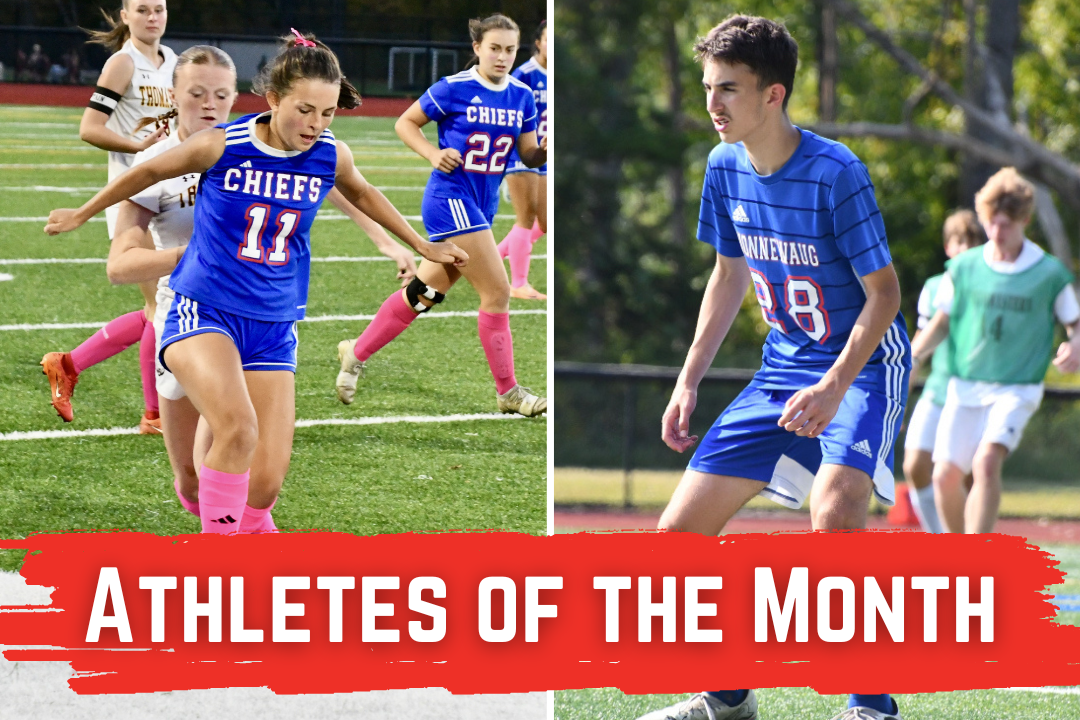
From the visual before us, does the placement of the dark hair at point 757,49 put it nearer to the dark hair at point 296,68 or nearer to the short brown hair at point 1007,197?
the dark hair at point 296,68

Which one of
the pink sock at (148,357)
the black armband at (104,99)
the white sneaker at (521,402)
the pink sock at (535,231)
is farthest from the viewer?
the pink sock at (535,231)

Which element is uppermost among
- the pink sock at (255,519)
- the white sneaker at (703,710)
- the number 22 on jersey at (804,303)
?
the number 22 on jersey at (804,303)

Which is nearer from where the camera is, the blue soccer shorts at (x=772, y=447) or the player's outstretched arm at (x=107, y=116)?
the blue soccer shorts at (x=772, y=447)

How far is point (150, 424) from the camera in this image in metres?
5.26

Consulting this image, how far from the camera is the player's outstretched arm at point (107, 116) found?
460 cm

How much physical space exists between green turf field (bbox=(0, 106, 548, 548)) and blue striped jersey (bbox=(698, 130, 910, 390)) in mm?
1463

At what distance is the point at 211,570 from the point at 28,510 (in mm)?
1316

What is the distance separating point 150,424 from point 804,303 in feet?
9.59

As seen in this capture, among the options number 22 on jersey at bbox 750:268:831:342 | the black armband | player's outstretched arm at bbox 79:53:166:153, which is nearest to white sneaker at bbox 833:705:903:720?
number 22 on jersey at bbox 750:268:831:342

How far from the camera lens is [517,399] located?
571cm

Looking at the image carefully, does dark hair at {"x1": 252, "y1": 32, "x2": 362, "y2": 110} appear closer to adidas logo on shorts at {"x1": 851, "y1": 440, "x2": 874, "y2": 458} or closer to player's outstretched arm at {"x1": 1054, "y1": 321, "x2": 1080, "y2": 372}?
adidas logo on shorts at {"x1": 851, "y1": 440, "x2": 874, "y2": 458}

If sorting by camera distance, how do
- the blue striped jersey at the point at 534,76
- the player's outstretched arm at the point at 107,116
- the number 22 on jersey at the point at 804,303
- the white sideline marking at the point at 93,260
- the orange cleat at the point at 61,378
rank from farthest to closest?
the white sideline marking at the point at 93,260 → the blue striped jersey at the point at 534,76 → the orange cleat at the point at 61,378 → the player's outstretched arm at the point at 107,116 → the number 22 on jersey at the point at 804,303

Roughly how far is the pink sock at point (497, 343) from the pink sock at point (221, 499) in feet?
7.12

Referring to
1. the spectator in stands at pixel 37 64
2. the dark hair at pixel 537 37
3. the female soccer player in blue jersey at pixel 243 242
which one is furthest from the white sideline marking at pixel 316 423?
the spectator in stands at pixel 37 64
